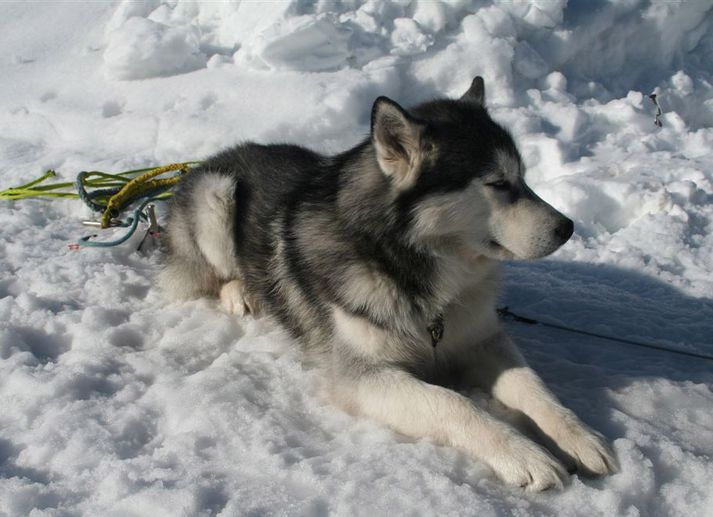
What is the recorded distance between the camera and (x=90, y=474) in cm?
215

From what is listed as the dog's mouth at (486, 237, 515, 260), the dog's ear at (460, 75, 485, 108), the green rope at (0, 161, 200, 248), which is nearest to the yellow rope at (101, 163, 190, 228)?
the green rope at (0, 161, 200, 248)

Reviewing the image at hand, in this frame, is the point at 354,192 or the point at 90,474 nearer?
the point at 90,474

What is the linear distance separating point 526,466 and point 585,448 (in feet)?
0.81

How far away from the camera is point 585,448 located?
2.24 m

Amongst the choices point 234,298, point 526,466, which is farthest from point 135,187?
point 526,466


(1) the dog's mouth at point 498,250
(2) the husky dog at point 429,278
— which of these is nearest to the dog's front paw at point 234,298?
(2) the husky dog at point 429,278

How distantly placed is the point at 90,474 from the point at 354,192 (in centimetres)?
137

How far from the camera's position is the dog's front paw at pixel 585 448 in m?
2.20

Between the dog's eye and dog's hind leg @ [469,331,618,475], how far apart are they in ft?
2.27

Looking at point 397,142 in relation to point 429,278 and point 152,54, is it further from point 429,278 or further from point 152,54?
point 152,54

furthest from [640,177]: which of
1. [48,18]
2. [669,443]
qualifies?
[48,18]

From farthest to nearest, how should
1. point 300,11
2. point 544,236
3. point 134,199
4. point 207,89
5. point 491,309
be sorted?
point 300,11, point 207,89, point 134,199, point 491,309, point 544,236

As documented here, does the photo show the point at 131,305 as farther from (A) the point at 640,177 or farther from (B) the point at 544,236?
(A) the point at 640,177

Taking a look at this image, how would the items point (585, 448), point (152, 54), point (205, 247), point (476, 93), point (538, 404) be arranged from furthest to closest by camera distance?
1. point (152, 54)
2. point (205, 247)
3. point (476, 93)
4. point (538, 404)
5. point (585, 448)
